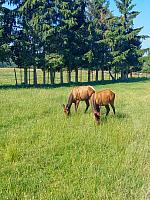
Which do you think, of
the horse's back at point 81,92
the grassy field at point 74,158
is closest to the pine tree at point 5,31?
the horse's back at point 81,92

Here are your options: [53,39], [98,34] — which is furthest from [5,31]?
[98,34]

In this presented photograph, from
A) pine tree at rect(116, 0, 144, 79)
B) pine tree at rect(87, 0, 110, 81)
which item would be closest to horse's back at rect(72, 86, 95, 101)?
pine tree at rect(87, 0, 110, 81)

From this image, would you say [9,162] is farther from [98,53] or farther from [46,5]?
[98,53]

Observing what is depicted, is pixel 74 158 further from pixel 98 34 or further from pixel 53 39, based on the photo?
pixel 98 34

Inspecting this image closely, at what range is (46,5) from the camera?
36.6m

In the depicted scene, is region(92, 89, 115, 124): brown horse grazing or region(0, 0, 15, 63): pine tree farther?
region(0, 0, 15, 63): pine tree

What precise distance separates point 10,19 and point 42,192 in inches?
1232

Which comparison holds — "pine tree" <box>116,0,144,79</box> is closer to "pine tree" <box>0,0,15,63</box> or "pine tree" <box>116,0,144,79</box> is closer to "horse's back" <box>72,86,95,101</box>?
"pine tree" <box>0,0,15,63</box>

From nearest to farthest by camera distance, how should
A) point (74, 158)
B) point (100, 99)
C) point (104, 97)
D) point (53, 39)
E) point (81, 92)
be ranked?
point (74, 158), point (100, 99), point (104, 97), point (81, 92), point (53, 39)

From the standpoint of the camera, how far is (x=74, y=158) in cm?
796

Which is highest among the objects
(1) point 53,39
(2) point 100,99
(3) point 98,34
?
(3) point 98,34

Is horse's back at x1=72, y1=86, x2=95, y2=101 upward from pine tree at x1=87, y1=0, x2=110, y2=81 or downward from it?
downward

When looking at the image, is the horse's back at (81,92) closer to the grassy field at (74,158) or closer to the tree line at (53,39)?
the grassy field at (74,158)

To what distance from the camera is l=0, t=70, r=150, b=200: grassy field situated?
6.07 meters
